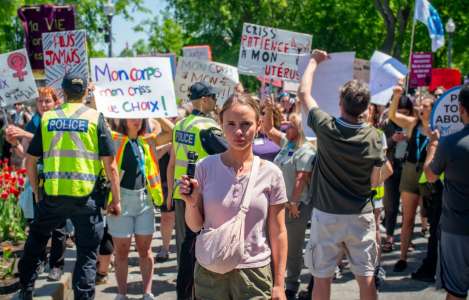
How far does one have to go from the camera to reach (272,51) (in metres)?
9.01

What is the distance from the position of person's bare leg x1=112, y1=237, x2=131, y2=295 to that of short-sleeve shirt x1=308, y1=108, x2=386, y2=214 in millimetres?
2007

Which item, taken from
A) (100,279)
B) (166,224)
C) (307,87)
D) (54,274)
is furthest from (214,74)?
(307,87)

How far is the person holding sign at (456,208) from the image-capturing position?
5.29 m

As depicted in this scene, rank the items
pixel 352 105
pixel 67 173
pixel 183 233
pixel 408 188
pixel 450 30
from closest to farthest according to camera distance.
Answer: pixel 352 105 → pixel 67 173 → pixel 183 233 → pixel 408 188 → pixel 450 30

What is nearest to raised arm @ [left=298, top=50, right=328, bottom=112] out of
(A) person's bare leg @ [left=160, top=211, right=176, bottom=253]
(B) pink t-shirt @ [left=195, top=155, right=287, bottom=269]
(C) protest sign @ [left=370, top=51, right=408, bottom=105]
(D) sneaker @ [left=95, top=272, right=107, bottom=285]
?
(B) pink t-shirt @ [left=195, top=155, right=287, bottom=269]

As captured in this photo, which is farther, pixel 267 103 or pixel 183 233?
pixel 267 103

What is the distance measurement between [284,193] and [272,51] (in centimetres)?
523

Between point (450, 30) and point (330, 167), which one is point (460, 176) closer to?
point (330, 167)

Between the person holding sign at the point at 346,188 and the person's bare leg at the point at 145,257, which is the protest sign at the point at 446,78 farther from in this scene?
the person holding sign at the point at 346,188

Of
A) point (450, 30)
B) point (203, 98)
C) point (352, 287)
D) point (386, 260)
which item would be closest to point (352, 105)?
point (203, 98)

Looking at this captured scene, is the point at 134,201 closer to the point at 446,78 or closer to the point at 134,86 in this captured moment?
the point at 134,86

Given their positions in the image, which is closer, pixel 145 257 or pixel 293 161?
pixel 145 257

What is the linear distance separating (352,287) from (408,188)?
1538 millimetres

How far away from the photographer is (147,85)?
6.98 m
